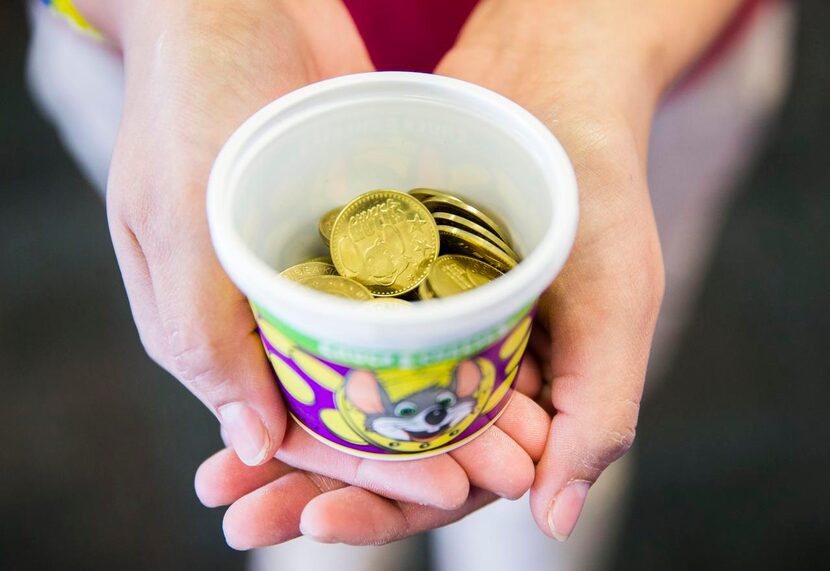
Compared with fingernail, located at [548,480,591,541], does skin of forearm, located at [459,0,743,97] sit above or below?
above

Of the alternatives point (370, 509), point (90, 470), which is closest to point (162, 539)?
point (90, 470)

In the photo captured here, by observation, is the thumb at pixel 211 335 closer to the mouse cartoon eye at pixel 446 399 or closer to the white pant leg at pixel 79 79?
the mouse cartoon eye at pixel 446 399

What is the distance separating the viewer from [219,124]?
102 cm

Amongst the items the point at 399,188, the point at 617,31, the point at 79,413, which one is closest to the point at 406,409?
the point at 399,188

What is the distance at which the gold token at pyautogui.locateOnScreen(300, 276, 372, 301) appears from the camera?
0.95 m

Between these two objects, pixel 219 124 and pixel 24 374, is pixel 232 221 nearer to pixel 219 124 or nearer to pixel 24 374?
pixel 219 124

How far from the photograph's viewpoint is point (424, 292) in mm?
986

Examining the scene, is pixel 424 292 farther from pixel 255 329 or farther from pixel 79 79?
pixel 79 79

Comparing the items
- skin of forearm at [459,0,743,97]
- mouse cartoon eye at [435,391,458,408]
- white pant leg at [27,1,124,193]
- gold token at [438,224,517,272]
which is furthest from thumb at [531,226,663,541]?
white pant leg at [27,1,124,193]

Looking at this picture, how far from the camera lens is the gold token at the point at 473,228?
1001 millimetres

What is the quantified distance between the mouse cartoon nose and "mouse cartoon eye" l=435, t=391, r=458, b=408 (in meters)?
0.01

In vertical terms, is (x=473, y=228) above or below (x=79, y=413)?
above

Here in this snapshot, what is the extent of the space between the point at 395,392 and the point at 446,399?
7cm

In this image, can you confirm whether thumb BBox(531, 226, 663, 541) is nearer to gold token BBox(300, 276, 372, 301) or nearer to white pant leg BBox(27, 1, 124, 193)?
gold token BBox(300, 276, 372, 301)
